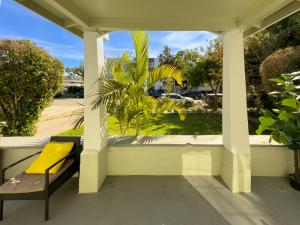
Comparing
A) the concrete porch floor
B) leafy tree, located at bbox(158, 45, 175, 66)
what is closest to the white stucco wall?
the concrete porch floor

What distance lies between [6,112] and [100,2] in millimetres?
4943

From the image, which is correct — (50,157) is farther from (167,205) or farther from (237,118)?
(237,118)

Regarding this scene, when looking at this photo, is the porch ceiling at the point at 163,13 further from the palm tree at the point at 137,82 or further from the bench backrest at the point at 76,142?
the bench backrest at the point at 76,142

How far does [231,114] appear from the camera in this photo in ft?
13.8

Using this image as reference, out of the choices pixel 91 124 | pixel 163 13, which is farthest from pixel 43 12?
pixel 91 124

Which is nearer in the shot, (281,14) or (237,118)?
(281,14)

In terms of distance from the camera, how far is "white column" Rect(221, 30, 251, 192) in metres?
4.04

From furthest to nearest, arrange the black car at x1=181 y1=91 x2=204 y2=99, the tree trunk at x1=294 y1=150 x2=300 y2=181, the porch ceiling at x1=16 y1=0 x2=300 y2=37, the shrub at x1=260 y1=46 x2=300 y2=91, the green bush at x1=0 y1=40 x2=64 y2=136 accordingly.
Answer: the black car at x1=181 y1=91 x2=204 y2=99 < the shrub at x1=260 y1=46 x2=300 y2=91 < the green bush at x1=0 y1=40 x2=64 y2=136 < the tree trunk at x1=294 y1=150 x2=300 y2=181 < the porch ceiling at x1=16 y1=0 x2=300 y2=37

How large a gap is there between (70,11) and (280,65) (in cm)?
726

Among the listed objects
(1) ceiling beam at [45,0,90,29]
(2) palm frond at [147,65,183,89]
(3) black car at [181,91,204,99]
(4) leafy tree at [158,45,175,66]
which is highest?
(4) leafy tree at [158,45,175,66]

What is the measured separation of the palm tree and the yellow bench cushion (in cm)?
125

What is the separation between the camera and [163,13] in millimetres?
3721

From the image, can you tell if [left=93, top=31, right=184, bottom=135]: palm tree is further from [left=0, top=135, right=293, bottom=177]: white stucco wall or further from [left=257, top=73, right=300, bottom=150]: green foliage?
[left=257, top=73, right=300, bottom=150]: green foliage

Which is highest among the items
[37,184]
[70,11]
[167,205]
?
[70,11]
